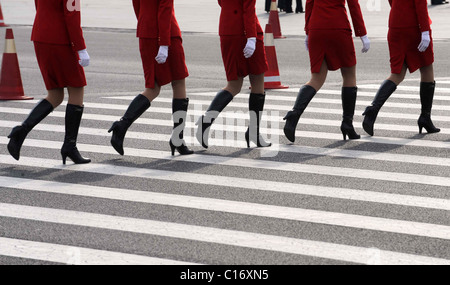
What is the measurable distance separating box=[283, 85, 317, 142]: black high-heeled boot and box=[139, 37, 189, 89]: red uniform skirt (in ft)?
3.57

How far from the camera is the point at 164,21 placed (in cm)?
823

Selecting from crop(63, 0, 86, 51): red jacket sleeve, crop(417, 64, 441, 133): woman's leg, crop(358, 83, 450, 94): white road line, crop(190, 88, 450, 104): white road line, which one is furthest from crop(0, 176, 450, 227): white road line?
crop(358, 83, 450, 94): white road line

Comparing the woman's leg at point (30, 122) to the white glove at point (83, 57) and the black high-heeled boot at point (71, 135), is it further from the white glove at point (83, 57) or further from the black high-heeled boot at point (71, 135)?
the white glove at point (83, 57)

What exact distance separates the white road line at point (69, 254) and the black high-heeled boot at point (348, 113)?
406 centimetres

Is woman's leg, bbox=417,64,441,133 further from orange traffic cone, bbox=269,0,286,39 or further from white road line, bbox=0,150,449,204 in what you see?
orange traffic cone, bbox=269,0,286,39

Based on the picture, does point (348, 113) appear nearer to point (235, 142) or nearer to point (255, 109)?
point (255, 109)

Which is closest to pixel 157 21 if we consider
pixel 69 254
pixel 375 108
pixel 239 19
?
pixel 239 19

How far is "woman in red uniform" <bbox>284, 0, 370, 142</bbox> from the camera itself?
8992 mm

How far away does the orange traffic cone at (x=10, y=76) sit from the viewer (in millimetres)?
12438

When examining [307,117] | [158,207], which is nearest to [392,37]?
[307,117]

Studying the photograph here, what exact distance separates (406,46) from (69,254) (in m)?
4.78

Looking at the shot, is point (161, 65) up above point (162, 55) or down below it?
below

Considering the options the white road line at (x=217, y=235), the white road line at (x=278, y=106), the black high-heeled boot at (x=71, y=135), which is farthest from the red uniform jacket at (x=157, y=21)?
the white road line at (x=278, y=106)
